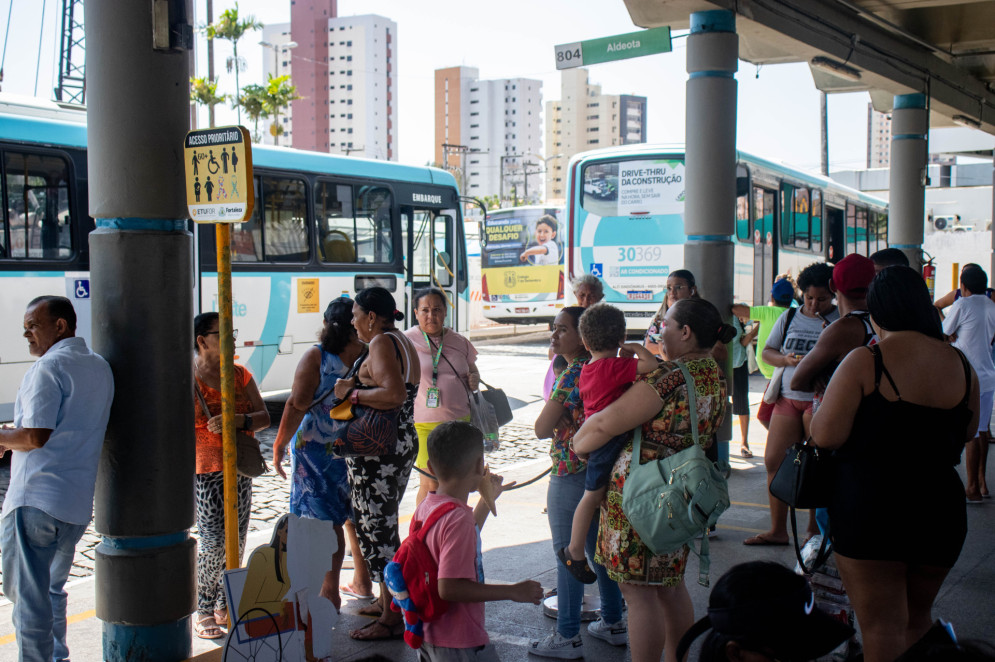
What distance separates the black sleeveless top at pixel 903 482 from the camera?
10.3 feet

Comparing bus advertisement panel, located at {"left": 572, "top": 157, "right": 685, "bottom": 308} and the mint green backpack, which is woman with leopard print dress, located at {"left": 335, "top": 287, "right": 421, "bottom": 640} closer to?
the mint green backpack

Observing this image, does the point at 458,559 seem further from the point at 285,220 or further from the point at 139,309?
the point at 285,220

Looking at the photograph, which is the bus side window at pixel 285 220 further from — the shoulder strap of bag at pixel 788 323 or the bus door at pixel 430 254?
the shoulder strap of bag at pixel 788 323

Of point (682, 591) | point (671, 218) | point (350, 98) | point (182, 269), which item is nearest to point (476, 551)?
point (682, 591)

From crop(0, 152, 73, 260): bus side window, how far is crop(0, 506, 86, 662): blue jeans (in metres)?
6.31

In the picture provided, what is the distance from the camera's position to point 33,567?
3.74 metres

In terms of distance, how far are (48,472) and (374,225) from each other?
32.3 ft

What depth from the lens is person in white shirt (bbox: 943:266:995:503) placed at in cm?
699

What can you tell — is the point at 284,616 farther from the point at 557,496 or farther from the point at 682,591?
the point at 682,591

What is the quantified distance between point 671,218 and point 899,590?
13.6 meters

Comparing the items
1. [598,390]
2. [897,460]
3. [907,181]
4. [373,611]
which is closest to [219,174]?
[598,390]

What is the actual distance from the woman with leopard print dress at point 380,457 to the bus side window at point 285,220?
7.33 m

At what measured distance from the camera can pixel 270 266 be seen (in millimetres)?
11742

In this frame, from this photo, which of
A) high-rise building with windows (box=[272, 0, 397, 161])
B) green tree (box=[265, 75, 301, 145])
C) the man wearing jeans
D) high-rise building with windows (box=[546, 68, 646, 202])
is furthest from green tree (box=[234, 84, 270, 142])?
high-rise building with windows (box=[546, 68, 646, 202])
